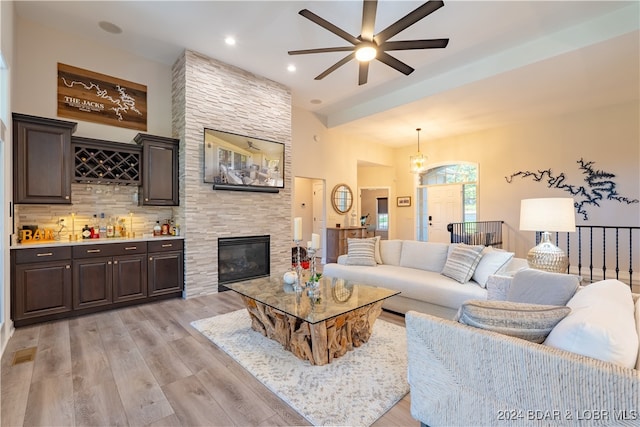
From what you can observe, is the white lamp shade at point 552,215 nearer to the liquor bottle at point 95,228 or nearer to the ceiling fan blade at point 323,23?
the ceiling fan blade at point 323,23

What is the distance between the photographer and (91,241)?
140 inches

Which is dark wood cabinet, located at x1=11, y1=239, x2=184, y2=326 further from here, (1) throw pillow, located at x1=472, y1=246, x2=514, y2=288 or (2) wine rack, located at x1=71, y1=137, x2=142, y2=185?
(1) throw pillow, located at x1=472, y1=246, x2=514, y2=288

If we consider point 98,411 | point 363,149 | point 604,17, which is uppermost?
point 604,17

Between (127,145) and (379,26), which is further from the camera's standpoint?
(127,145)

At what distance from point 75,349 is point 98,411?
1.16 meters

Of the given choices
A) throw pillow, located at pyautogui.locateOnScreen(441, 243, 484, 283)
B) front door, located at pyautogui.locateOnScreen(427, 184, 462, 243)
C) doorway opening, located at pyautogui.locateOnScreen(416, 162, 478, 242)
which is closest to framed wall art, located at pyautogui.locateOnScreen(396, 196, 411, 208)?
doorway opening, located at pyautogui.locateOnScreen(416, 162, 478, 242)

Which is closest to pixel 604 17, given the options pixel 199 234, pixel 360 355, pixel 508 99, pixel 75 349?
pixel 508 99

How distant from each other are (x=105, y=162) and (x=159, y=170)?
2.10 feet

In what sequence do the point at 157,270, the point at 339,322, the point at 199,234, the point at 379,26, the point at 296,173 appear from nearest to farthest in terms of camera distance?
the point at 339,322
the point at 379,26
the point at 157,270
the point at 199,234
the point at 296,173

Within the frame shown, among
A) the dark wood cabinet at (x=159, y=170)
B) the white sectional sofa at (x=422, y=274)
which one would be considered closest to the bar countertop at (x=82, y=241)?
the dark wood cabinet at (x=159, y=170)

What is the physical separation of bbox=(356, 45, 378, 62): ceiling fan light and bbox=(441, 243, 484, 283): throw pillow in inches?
95.7

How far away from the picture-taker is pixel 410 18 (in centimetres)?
272

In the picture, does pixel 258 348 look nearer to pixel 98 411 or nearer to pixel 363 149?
pixel 98 411

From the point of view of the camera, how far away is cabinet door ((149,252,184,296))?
3.98 meters
